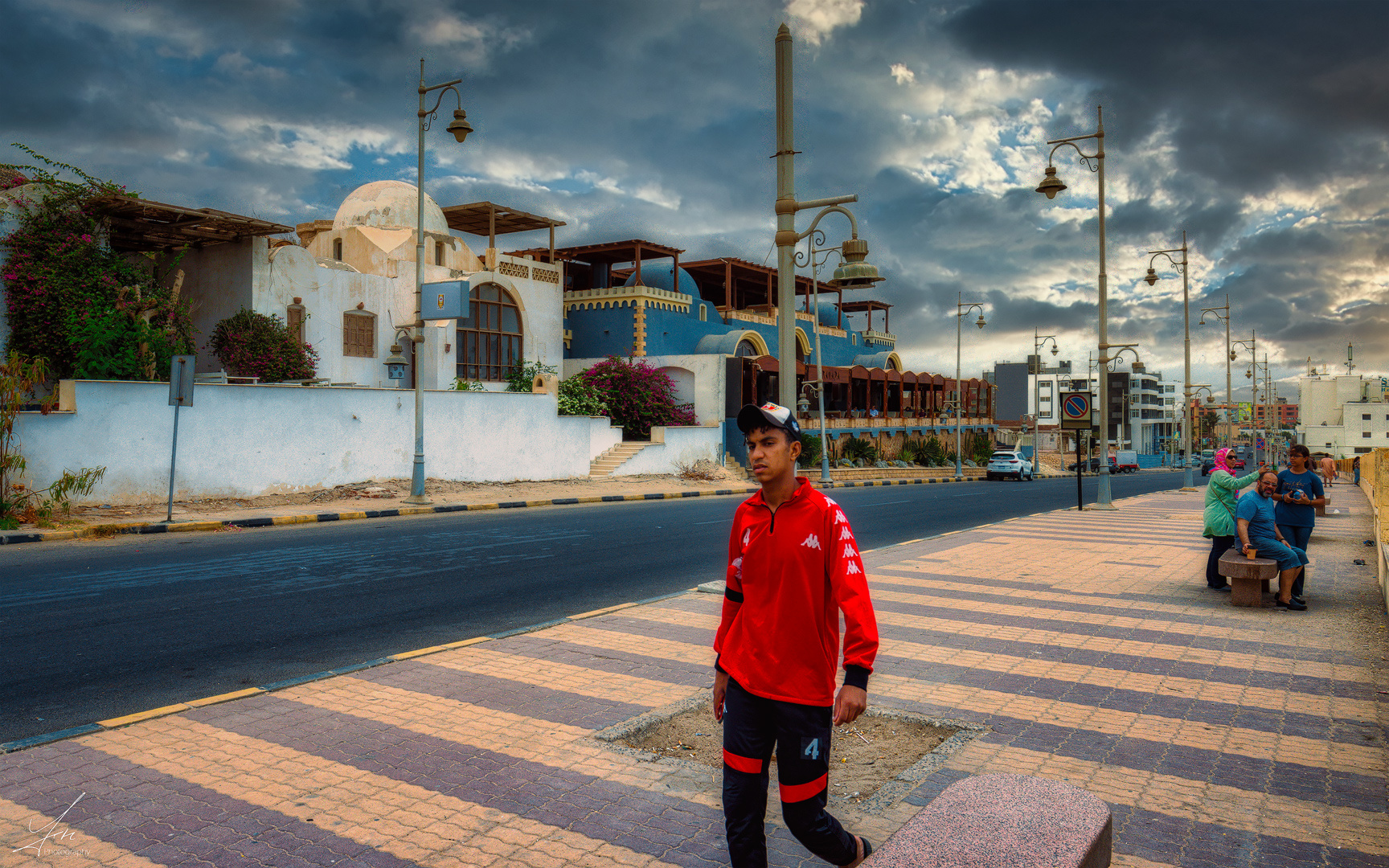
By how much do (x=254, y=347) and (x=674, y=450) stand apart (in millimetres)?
14486

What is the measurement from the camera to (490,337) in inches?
1273

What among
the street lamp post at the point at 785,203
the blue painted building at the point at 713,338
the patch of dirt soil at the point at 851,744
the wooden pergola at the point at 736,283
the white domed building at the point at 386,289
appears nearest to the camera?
the patch of dirt soil at the point at 851,744

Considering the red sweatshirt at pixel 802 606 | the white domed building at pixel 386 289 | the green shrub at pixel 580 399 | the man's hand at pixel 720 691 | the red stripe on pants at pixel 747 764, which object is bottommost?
the red stripe on pants at pixel 747 764

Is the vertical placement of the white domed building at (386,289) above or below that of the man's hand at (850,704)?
→ above

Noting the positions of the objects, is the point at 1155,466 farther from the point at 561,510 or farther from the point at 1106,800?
the point at 1106,800

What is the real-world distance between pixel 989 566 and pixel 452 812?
9.35m

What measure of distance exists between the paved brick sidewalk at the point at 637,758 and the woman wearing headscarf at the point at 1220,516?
1664mm

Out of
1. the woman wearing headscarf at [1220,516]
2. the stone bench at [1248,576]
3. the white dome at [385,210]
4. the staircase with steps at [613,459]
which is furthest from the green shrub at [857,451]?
the stone bench at [1248,576]

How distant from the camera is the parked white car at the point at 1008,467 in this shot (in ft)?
156

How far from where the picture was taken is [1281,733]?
5312mm

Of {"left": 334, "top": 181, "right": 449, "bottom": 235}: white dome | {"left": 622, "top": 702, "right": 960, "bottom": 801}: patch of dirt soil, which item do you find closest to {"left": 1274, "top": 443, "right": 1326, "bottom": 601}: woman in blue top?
{"left": 622, "top": 702, "right": 960, "bottom": 801}: patch of dirt soil

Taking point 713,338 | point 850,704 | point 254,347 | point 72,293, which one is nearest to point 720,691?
point 850,704

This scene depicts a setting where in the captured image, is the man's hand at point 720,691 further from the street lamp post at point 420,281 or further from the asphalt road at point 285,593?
the street lamp post at point 420,281

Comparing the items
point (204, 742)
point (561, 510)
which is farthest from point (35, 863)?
point (561, 510)
